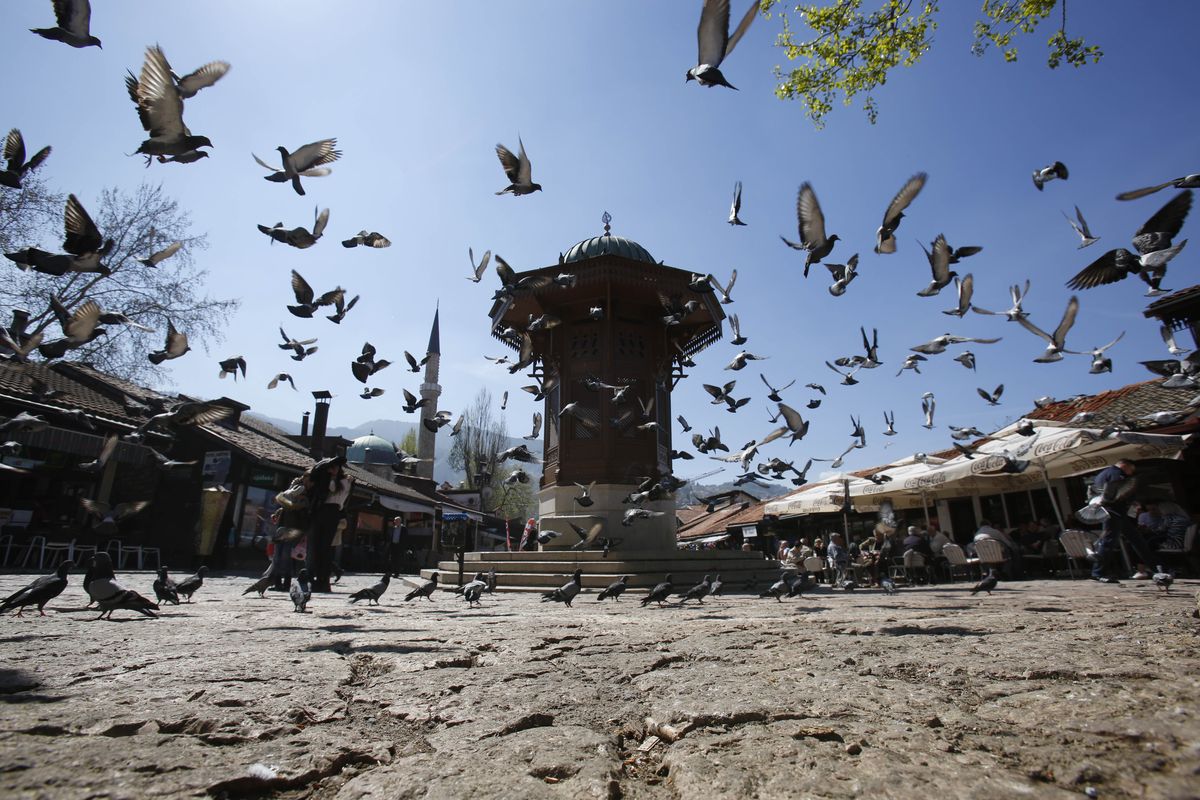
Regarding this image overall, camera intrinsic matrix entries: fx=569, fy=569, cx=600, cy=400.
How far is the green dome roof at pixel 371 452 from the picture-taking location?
41125 mm

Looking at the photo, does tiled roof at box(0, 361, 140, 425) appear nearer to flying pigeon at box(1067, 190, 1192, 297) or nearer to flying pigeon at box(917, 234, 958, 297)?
flying pigeon at box(917, 234, 958, 297)

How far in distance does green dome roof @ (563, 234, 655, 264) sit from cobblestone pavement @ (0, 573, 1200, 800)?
12.5 m

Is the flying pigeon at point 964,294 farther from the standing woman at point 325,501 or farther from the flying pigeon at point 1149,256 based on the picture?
the standing woman at point 325,501

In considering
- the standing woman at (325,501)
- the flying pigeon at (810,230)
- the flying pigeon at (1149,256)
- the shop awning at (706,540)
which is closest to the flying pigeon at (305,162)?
the standing woman at (325,501)

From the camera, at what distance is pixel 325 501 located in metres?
7.68

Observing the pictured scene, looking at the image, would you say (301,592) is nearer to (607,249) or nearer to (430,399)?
(607,249)

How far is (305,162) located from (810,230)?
543 cm

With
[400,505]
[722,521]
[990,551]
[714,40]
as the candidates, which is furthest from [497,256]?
[722,521]

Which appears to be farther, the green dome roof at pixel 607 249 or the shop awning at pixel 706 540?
the shop awning at pixel 706 540

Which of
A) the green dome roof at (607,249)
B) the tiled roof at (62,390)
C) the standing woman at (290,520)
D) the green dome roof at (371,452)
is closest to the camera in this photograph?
the standing woman at (290,520)

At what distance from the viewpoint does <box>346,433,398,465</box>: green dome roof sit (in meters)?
41.1

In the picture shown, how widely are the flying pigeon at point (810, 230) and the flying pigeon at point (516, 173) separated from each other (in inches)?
117

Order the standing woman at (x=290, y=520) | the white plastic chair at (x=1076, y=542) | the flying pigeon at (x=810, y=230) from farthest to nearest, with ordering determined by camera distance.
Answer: the white plastic chair at (x=1076, y=542)
the standing woman at (x=290, y=520)
the flying pigeon at (x=810, y=230)

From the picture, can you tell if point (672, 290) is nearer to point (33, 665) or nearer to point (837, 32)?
point (837, 32)
